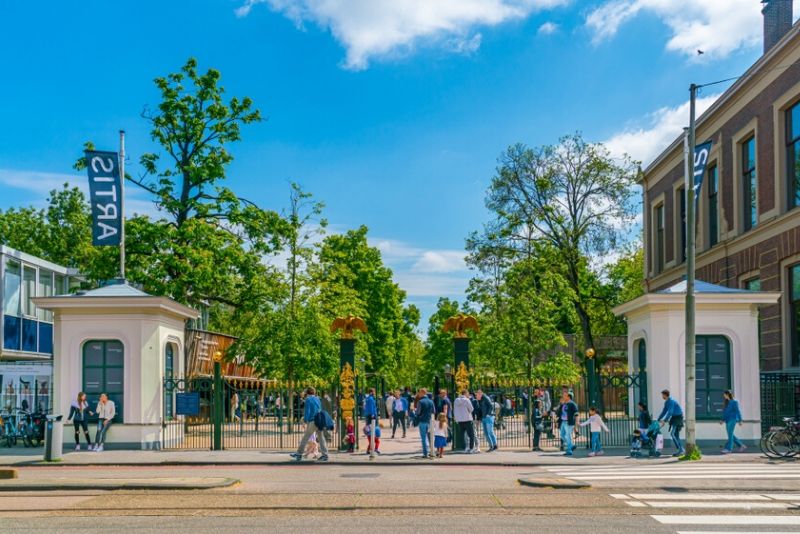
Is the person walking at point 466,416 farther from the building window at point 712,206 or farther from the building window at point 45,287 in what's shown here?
the building window at point 45,287

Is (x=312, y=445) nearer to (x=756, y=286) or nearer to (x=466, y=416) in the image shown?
(x=466, y=416)

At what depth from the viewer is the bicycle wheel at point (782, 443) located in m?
21.3

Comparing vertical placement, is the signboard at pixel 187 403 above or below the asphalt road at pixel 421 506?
above

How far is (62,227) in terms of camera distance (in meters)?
54.3

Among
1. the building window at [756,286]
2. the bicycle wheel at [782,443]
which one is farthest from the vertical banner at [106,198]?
the building window at [756,286]

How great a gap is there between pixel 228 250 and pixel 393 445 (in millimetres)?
9766

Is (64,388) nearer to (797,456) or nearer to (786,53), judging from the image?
(797,456)

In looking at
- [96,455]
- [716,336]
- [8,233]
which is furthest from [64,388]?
[8,233]

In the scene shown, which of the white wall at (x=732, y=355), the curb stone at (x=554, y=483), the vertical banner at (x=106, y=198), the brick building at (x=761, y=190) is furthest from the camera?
the brick building at (x=761, y=190)

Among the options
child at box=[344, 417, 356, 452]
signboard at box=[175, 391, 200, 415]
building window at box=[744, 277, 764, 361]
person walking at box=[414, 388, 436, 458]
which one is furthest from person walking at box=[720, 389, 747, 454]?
signboard at box=[175, 391, 200, 415]

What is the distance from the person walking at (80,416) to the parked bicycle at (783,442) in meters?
17.8

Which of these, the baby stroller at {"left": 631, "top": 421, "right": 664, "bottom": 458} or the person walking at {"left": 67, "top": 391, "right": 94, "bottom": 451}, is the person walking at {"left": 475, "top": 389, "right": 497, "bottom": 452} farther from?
the person walking at {"left": 67, "top": 391, "right": 94, "bottom": 451}

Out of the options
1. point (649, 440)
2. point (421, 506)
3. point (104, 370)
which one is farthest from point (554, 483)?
point (104, 370)

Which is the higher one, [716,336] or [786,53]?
[786,53]
